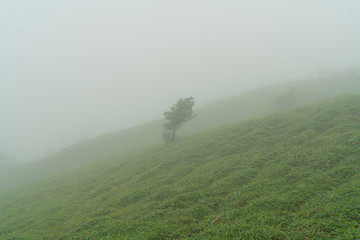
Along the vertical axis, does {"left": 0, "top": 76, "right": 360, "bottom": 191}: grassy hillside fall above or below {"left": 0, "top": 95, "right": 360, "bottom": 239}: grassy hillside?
above

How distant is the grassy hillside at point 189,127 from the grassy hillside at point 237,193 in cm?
2355

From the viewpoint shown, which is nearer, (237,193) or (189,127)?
(237,193)

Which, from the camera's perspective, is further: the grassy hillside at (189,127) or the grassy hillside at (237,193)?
the grassy hillside at (189,127)

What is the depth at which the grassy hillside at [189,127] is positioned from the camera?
164 feet

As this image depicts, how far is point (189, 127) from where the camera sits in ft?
177

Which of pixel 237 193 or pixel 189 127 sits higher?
pixel 189 127

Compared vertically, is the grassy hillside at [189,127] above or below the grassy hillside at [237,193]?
above

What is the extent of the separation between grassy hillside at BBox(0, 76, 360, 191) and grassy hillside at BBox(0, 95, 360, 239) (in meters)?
23.6

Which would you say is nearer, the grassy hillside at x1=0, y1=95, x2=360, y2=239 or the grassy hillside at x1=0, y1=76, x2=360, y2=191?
the grassy hillside at x1=0, y1=95, x2=360, y2=239

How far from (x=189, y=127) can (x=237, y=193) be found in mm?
40300

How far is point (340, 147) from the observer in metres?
16.6

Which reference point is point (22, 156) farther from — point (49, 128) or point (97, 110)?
point (97, 110)

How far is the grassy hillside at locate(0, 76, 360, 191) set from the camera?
50.1 meters

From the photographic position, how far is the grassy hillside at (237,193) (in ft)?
33.2
